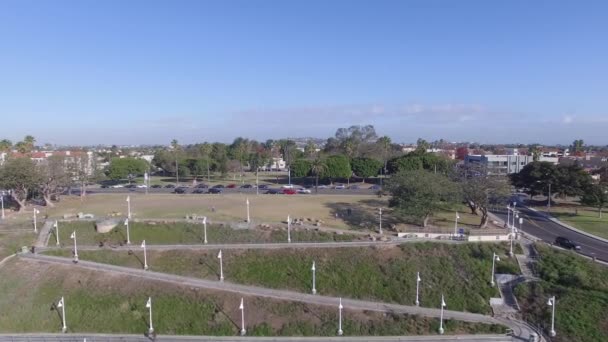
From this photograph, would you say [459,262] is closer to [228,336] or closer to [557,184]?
[228,336]


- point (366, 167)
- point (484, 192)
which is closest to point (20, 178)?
point (484, 192)

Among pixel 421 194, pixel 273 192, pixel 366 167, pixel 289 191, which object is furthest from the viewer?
pixel 366 167

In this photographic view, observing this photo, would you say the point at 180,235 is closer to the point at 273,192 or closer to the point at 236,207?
the point at 236,207

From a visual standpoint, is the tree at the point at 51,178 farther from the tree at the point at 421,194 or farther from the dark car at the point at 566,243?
the dark car at the point at 566,243

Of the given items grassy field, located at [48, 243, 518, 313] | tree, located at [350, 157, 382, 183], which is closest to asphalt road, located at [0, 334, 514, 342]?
grassy field, located at [48, 243, 518, 313]

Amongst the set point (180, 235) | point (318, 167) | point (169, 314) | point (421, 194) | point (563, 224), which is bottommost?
point (169, 314)

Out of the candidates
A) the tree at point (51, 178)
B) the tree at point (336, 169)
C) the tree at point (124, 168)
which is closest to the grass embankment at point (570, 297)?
the tree at point (336, 169)
